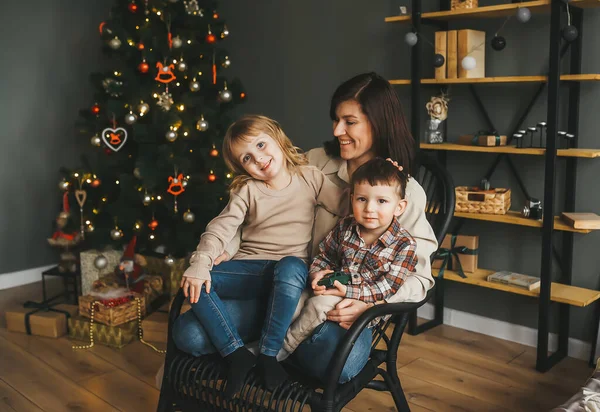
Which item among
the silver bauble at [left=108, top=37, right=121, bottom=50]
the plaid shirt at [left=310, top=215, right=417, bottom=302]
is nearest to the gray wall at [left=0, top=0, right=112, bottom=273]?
the silver bauble at [left=108, top=37, right=121, bottom=50]

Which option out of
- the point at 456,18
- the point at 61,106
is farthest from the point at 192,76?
the point at 456,18

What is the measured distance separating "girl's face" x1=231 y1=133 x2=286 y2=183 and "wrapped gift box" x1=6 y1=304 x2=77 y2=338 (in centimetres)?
178

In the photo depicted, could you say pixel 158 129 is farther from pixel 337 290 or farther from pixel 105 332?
pixel 337 290

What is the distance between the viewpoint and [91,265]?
3.79 meters

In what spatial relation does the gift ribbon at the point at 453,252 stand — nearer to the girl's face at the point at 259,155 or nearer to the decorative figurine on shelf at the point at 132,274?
the girl's face at the point at 259,155

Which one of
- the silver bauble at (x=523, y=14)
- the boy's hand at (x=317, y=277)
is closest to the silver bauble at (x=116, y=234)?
the boy's hand at (x=317, y=277)

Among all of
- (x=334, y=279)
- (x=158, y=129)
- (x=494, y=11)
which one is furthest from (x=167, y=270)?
(x=494, y=11)

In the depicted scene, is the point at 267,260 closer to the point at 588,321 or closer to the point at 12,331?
the point at 588,321

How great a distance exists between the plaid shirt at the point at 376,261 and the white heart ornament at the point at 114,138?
2.02 m

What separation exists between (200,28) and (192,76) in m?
0.31

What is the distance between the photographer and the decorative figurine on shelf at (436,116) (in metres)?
3.24

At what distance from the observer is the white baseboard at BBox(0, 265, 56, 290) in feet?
14.0

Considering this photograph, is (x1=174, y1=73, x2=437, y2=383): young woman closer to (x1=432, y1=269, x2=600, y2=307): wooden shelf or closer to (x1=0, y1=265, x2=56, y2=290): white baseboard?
(x1=432, y1=269, x2=600, y2=307): wooden shelf

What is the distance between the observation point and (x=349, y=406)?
2.62 metres
